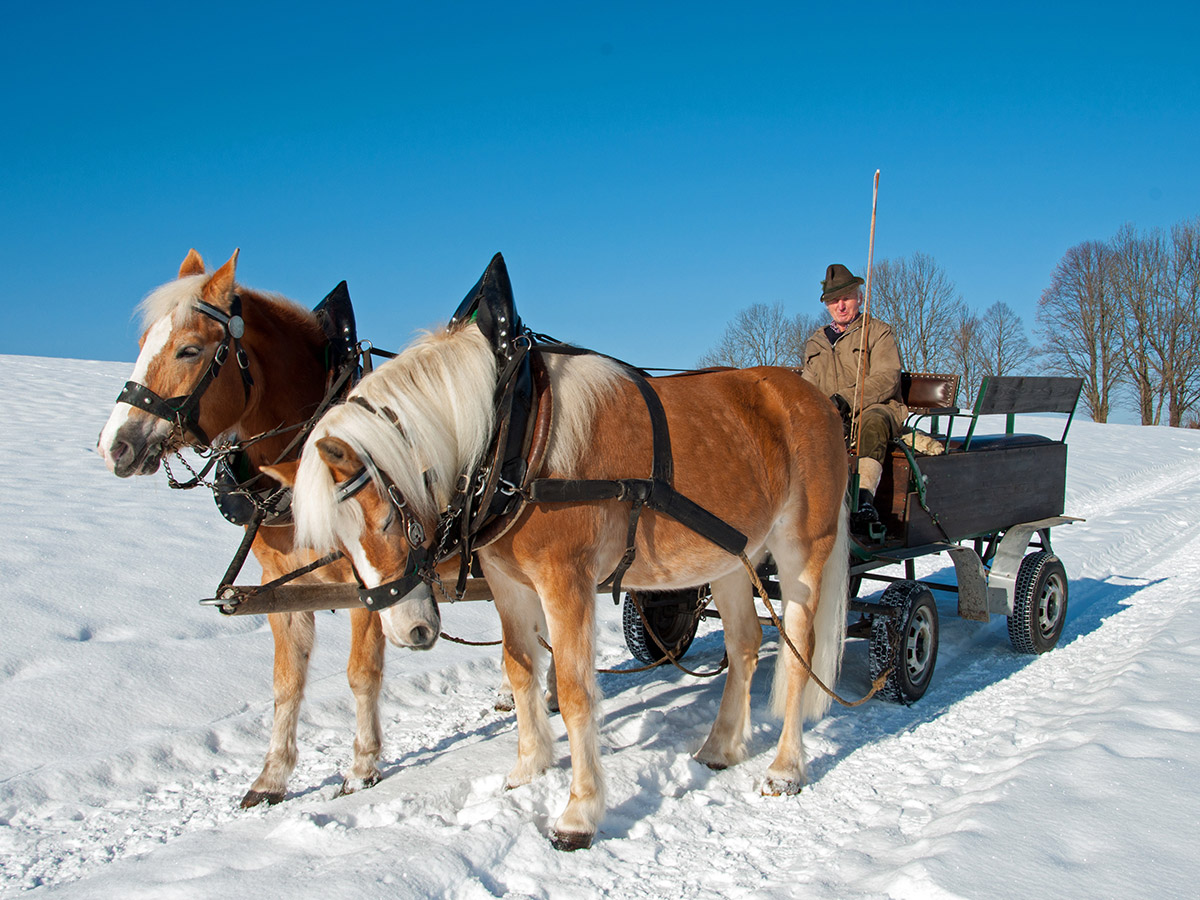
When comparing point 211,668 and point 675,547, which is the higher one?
point 675,547

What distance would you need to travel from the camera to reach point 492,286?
2979 mm

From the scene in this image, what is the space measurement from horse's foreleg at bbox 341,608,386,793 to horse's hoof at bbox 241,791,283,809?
0.89 feet

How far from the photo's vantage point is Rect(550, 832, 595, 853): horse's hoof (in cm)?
276

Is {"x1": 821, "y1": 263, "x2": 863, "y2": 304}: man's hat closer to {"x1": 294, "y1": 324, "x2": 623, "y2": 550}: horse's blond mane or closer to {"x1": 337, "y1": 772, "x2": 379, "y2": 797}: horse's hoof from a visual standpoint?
{"x1": 294, "y1": 324, "x2": 623, "y2": 550}: horse's blond mane

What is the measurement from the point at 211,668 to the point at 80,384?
42.8 ft

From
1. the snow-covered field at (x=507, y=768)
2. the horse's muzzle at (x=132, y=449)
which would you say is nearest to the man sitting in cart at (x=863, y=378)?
the snow-covered field at (x=507, y=768)

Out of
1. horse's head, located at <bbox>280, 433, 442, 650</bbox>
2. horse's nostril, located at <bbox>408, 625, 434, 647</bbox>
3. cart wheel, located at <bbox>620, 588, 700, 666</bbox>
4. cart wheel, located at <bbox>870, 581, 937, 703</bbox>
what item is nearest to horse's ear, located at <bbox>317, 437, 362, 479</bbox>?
horse's head, located at <bbox>280, 433, 442, 650</bbox>

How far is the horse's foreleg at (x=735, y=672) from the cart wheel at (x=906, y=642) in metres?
0.79

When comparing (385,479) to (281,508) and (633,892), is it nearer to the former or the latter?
(281,508)

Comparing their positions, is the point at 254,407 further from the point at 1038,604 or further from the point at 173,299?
the point at 1038,604

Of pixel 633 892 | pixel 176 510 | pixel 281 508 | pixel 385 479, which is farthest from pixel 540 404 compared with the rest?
pixel 176 510

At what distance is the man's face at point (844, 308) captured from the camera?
201 inches

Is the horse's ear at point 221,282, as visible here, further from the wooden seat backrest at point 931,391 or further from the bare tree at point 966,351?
the bare tree at point 966,351

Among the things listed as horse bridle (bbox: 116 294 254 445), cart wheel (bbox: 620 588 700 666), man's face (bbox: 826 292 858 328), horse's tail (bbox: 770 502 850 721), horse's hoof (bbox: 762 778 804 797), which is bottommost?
horse's hoof (bbox: 762 778 804 797)
